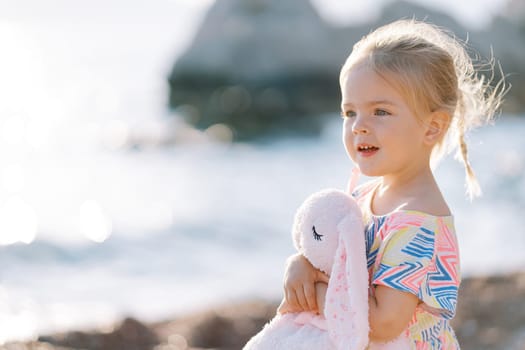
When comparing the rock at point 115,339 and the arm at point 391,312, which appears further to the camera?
the rock at point 115,339

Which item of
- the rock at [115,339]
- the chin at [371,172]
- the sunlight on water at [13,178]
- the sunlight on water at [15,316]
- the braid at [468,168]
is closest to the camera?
the chin at [371,172]

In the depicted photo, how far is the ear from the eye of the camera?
2.36m

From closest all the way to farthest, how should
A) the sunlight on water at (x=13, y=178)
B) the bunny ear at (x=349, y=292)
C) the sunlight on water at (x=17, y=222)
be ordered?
the bunny ear at (x=349, y=292) → the sunlight on water at (x=17, y=222) → the sunlight on water at (x=13, y=178)

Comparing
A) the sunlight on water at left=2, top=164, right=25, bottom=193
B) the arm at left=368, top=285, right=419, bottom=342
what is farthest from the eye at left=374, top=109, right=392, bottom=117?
the sunlight on water at left=2, top=164, right=25, bottom=193

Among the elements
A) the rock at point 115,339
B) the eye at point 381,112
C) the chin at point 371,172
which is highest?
the rock at point 115,339

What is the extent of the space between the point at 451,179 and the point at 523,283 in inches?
246

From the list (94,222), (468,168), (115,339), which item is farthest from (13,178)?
(468,168)

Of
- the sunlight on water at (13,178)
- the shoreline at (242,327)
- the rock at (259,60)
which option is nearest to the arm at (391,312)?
the shoreline at (242,327)

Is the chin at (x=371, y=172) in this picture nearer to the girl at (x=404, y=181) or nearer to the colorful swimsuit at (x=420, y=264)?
the girl at (x=404, y=181)

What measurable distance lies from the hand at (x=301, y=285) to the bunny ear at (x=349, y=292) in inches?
3.5

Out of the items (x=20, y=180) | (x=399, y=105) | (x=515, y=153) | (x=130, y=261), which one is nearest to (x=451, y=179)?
(x=515, y=153)

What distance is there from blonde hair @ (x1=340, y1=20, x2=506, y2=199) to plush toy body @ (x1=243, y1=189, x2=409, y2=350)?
346 millimetres

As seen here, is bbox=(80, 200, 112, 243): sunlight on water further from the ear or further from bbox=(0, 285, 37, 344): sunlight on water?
the ear

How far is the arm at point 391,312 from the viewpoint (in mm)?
2135
